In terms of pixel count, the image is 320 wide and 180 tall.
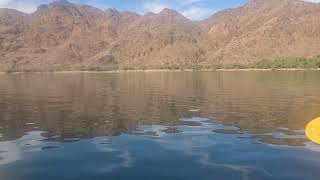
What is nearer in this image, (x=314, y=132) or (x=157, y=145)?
(x=157, y=145)

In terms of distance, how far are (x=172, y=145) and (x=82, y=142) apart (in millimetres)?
4168

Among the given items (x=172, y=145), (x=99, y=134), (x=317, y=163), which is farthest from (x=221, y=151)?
(x=99, y=134)

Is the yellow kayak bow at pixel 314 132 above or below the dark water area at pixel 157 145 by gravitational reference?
above

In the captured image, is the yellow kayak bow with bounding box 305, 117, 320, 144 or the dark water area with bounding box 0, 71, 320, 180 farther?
the yellow kayak bow with bounding box 305, 117, 320, 144

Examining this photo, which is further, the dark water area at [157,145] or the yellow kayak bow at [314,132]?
the yellow kayak bow at [314,132]

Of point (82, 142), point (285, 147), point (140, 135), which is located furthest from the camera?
point (140, 135)

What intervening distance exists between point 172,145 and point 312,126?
659 cm

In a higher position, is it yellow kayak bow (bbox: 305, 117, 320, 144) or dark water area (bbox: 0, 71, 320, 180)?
A: yellow kayak bow (bbox: 305, 117, 320, 144)

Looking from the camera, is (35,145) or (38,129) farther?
(38,129)

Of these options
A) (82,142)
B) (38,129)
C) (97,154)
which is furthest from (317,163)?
(38,129)

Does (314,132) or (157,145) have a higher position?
(314,132)

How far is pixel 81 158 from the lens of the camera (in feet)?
59.9

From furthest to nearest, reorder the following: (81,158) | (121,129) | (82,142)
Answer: (121,129)
(82,142)
(81,158)

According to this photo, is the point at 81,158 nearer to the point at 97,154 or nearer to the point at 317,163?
the point at 97,154
